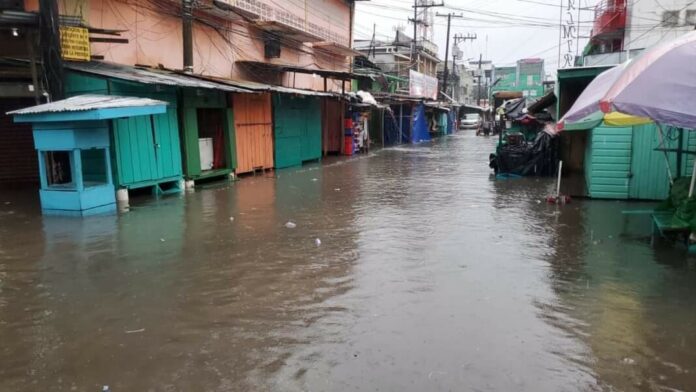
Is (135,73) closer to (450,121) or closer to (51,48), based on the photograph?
(51,48)

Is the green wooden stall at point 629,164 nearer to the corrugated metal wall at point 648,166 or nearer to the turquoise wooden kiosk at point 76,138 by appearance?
the corrugated metal wall at point 648,166

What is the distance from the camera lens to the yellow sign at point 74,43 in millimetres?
10258

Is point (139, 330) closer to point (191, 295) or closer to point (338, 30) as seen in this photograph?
point (191, 295)

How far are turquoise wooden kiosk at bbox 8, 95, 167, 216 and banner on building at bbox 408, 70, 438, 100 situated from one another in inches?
978

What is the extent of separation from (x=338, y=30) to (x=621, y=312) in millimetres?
23615

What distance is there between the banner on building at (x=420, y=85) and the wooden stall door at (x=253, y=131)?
57.1 ft

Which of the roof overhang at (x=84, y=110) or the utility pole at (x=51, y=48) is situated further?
the utility pole at (x=51, y=48)

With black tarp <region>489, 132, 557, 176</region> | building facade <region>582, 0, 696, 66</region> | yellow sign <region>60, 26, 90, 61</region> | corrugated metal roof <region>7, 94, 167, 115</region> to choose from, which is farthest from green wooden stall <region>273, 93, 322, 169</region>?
building facade <region>582, 0, 696, 66</region>

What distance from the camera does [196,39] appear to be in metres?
15.3

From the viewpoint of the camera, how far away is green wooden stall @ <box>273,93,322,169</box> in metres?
18.0

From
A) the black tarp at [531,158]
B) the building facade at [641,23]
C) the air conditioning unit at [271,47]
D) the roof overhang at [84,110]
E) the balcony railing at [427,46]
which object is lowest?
the black tarp at [531,158]

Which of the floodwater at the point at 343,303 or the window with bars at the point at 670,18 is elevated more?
the window with bars at the point at 670,18

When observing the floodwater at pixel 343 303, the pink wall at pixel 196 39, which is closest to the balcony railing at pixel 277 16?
the pink wall at pixel 196 39

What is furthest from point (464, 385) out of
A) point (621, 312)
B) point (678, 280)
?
point (678, 280)
